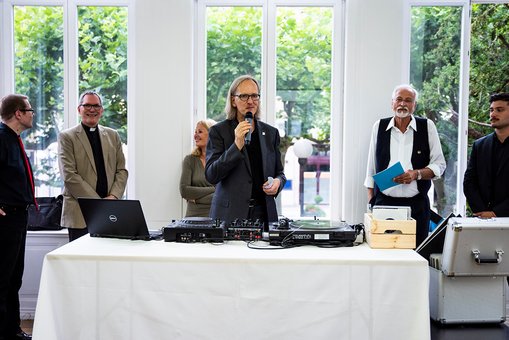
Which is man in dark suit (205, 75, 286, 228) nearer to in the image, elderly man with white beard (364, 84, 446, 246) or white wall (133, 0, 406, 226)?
elderly man with white beard (364, 84, 446, 246)

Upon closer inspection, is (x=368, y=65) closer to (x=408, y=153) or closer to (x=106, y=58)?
(x=408, y=153)

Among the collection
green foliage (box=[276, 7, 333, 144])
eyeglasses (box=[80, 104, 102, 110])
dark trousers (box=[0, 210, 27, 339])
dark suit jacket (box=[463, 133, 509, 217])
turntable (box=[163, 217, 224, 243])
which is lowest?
dark trousers (box=[0, 210, 27, 339])

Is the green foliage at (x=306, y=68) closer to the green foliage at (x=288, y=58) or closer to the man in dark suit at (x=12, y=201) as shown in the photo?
the green foliage at (x=288, y=58)

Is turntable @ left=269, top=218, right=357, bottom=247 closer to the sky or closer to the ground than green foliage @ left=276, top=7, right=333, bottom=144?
closer to the ground

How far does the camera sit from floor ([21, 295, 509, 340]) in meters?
2.18

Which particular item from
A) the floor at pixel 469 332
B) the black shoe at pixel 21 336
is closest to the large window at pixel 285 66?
the black shoe at pixel 21 336

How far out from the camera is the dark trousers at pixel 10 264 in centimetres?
336

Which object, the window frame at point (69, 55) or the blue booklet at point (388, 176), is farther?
the window frame at point (69, 55)

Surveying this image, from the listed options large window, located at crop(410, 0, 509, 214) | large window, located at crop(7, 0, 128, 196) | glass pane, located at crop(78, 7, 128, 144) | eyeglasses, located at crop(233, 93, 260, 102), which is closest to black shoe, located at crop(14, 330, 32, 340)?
large window, located at crop(7, 0, 128, 196)

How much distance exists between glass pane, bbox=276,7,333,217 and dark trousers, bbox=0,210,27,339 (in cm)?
218

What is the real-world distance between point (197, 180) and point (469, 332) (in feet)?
8.23

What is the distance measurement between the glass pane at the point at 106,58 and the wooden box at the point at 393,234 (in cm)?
278

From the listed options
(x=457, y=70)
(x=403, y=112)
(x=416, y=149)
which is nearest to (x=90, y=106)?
(x=403, y=112)

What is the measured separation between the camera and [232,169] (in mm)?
3072
